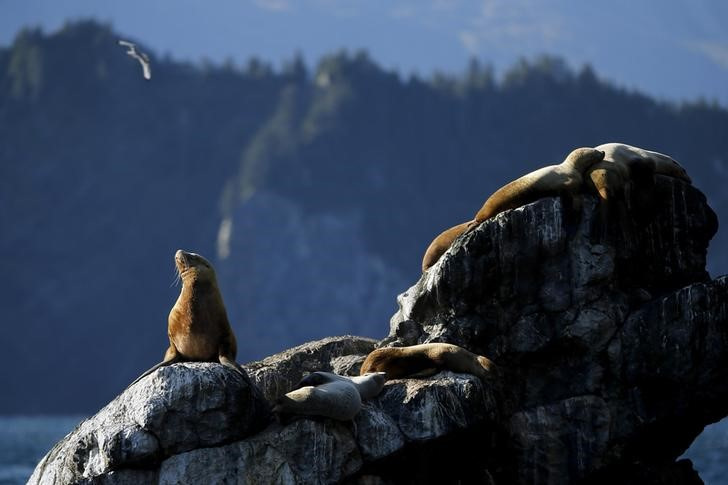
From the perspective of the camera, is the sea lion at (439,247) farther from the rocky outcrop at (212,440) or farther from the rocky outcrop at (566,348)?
the rocky outcrop at (212,440)

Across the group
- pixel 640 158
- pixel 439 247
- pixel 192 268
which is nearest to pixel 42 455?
pixel 439 247

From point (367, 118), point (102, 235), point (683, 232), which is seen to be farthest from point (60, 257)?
point (683, 232)

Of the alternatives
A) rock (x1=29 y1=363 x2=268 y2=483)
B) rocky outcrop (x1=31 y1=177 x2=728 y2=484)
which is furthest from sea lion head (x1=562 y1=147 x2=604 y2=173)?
rock (x1=29 y1=363 x2=268 y2=483)

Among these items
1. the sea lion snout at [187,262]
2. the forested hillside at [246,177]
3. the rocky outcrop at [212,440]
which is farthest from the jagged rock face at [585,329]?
the forested hillside at [246,177]

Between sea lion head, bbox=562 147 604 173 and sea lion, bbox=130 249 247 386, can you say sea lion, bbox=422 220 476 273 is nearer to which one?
sea lion head, bbox=562 147 604 173

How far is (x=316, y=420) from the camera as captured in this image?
13.4 m

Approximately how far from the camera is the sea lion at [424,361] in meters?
14.9

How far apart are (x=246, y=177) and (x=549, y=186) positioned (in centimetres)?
13590

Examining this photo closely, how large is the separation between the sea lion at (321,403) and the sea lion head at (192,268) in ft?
6.65

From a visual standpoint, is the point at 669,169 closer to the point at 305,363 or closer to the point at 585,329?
the point at 585,329

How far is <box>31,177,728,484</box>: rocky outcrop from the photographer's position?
47.6 feet

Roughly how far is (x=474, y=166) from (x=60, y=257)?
163ft

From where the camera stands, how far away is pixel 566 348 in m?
15.8


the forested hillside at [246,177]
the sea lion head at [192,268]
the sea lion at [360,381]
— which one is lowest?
the sea lion at [360,381]
